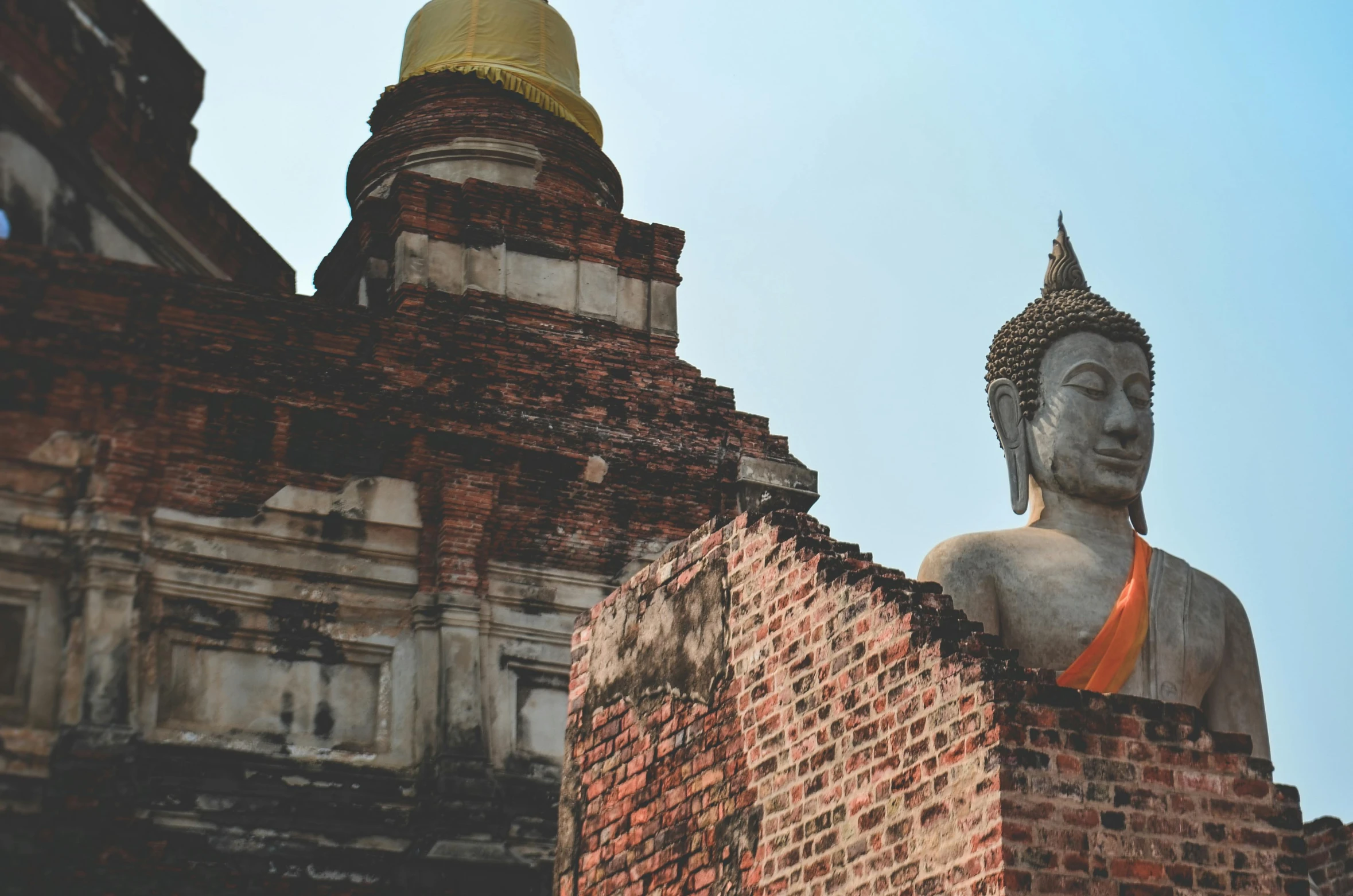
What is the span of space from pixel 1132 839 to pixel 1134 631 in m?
2.01

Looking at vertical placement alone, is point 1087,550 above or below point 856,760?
above

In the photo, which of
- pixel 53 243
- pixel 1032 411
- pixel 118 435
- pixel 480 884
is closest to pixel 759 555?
pixel 1032 411

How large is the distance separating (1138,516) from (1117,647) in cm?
100

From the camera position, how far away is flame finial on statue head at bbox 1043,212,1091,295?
879 cm

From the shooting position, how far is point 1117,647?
769 cm

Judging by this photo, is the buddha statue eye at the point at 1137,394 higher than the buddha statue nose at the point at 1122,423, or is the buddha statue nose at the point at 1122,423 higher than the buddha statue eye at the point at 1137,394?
the buddha statue eye at the point at 1137,394

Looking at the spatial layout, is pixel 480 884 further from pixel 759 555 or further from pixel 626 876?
pixel 759 555

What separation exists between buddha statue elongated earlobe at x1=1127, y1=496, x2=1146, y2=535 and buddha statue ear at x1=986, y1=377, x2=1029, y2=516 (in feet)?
1.42

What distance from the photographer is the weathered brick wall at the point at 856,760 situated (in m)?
5.83

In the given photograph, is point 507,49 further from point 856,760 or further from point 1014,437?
point 856,760

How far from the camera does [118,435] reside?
1199cm

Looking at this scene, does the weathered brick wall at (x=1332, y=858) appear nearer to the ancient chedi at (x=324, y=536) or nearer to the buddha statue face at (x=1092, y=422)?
the buddha statue face at (x=1092, y=422)

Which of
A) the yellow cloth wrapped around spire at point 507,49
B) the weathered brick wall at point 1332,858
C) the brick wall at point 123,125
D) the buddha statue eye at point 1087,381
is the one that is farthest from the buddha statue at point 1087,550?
the yellow cloth wrapped around spire at point 507,49

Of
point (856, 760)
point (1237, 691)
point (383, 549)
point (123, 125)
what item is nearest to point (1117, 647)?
point (1237, 691)
